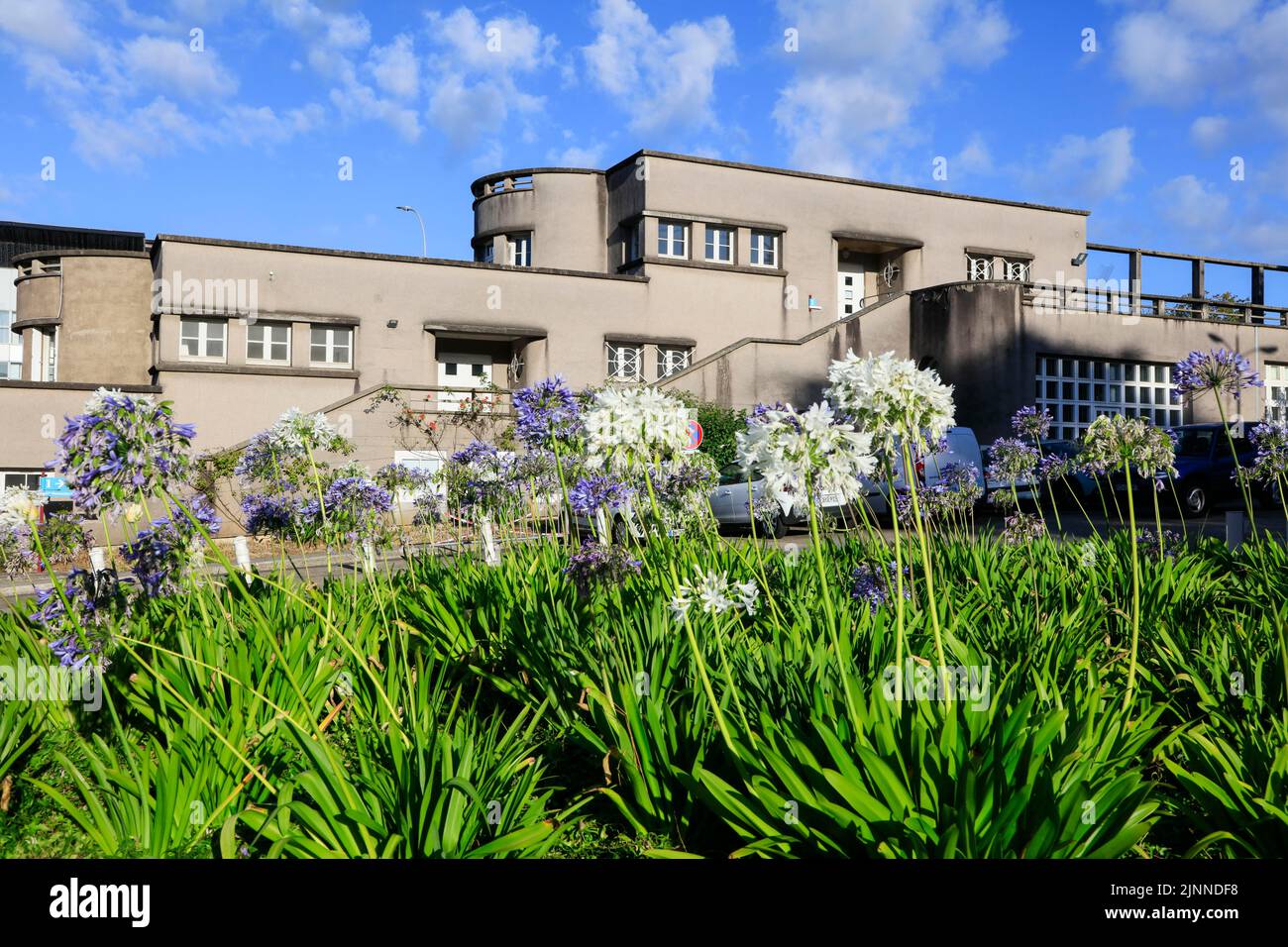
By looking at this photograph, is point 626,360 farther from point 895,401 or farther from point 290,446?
point 895,401

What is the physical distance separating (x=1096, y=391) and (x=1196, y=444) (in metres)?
11.6

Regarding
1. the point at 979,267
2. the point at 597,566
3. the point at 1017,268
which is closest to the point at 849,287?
the point at 979,267

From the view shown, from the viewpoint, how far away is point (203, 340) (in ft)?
83.0

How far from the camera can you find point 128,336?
28500 millimetres

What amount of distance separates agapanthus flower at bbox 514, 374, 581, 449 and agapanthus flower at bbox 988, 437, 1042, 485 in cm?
407

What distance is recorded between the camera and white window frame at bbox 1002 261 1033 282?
35.6 meters

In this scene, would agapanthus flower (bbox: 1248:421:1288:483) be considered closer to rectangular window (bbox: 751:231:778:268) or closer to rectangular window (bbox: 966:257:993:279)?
rectangular window (bbox: 751:231:778:268)

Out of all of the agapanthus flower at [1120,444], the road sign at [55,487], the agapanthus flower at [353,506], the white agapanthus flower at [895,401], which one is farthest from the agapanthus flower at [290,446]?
the agapanthus flower at [1120,444]

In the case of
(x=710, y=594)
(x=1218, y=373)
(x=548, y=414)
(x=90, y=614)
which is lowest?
(x=90, y=614)

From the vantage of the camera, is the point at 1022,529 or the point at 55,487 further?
the point at 1022,529

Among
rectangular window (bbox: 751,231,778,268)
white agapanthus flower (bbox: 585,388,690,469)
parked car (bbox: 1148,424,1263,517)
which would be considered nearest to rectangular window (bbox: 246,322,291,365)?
rectangular window (bbox: 751,231,778,268)
